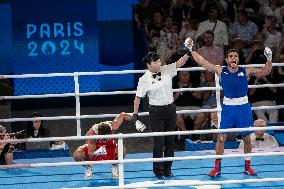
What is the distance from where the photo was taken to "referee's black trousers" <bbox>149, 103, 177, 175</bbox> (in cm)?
902

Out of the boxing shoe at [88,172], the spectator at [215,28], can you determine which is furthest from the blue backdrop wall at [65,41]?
the boxing shoe at [88,172]

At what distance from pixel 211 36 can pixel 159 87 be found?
3.52 metres

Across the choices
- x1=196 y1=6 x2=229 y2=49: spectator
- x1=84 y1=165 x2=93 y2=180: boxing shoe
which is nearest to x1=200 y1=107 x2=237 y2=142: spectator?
x1=84 y1=165 x2=93 y2=180: boxing shoe

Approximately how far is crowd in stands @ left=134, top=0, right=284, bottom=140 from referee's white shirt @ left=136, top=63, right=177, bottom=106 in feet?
7.29

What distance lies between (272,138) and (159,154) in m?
2.13

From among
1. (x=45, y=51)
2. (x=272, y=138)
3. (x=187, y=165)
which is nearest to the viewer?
(x=187, y=165)

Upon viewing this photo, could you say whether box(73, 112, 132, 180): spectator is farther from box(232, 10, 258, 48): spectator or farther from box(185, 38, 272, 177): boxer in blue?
box(232, 10, 258, 48): spectator

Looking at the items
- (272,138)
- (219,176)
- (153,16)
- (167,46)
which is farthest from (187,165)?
(153,16)

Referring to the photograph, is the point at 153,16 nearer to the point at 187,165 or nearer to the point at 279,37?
the point at 279,37

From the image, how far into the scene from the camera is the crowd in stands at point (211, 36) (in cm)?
1173

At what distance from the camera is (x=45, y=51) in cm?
1420

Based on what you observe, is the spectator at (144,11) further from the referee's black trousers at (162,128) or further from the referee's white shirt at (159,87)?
the referee's black trousers at (162,128)

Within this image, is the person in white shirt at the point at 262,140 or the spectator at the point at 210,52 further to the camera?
the spectator at the point at 210,52

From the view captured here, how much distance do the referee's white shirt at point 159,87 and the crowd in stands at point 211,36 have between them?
2222 mm
